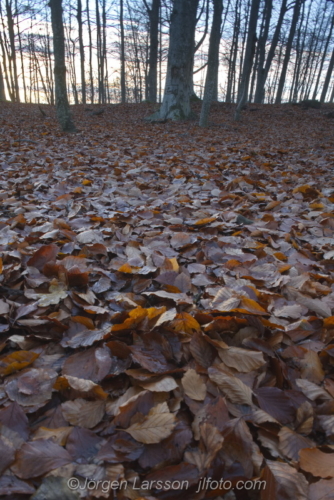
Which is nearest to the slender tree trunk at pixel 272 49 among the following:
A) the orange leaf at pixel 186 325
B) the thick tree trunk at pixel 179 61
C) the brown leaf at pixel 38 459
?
the thick tree trunk at pixel 179 61

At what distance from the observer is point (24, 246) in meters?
1.81

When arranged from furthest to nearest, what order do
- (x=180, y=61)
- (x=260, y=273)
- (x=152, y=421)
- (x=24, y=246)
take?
(x=180, y=61)
(x=24, y=246)
(x=260, y=273)
(x=152, y=421)

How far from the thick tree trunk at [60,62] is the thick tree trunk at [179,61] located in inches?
142

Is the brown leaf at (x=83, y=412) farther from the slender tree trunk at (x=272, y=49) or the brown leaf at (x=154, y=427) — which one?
the slender tree trunk at (x=272, y=49)

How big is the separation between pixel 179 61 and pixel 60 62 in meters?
4.18

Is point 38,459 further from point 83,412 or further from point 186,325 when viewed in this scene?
point 186,325

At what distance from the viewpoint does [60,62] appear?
22.7 ft

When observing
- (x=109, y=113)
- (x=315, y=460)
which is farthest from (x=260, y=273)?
(x=109, y=113)

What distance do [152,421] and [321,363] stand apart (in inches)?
26.4

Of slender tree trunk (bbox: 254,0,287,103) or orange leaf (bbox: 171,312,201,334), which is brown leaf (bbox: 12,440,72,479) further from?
slender tree trunk (bbox: 254,0,287,103)

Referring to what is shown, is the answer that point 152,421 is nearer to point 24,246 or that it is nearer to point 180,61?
point 24,246

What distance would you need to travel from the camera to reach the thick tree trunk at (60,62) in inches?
261

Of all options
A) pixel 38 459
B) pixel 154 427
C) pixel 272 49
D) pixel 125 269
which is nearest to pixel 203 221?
pixel 125 269

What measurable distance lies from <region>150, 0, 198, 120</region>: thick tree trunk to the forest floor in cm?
851
